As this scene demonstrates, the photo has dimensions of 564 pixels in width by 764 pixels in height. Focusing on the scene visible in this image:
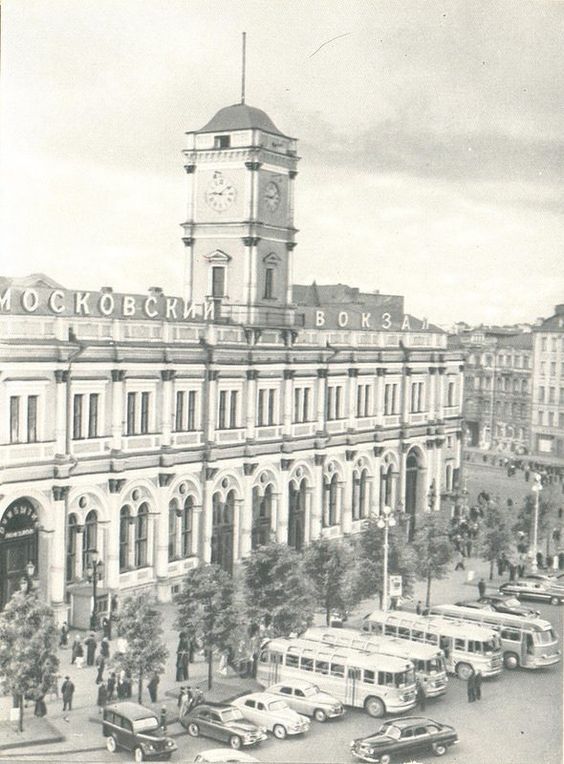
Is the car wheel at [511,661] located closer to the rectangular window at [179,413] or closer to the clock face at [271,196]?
the rectangular window at [179,413]

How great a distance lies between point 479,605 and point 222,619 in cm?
743

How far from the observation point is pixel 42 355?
19625 mm

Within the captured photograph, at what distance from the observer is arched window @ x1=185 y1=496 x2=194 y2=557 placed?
2173 centimetres

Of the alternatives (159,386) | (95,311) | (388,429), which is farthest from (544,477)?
(95,311)

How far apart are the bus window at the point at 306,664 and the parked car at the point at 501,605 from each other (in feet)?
18.1

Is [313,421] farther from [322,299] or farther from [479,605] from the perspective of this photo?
[479,605]

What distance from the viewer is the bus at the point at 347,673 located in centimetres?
1795

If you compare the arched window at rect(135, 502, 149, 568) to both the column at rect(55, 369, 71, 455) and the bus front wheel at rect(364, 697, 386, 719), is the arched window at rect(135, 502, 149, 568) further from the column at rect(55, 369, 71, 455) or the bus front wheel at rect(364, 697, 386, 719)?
the bus front wheel at rect(364, 697, 386, 719)

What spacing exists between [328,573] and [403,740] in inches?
208

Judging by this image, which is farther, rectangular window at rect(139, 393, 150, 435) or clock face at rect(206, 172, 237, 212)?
rectangular window at rect(139, 393, 150, 435)

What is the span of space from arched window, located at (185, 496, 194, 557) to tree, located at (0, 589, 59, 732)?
4807mm

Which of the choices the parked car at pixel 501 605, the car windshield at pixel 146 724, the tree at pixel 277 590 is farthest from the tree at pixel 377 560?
the car windshield at pixel 146 724

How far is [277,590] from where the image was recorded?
20.1 m

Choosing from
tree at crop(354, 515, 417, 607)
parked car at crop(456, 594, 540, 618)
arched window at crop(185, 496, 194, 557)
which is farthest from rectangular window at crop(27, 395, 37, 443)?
parked car at crop(456, 594, 540, 618)
